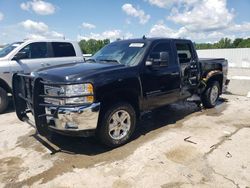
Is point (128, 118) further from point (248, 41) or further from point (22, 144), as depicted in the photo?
point (248, 41)

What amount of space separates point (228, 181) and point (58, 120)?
8.50ft

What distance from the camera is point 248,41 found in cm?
4622

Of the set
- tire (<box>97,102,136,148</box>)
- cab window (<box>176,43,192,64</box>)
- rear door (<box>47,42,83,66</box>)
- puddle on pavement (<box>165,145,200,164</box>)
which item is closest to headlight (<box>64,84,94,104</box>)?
Answer: tire (<box>97,102,136,148</box>)

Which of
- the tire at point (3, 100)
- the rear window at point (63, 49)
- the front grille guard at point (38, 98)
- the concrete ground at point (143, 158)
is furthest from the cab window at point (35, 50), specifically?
the front grille guard at point (38, 98)

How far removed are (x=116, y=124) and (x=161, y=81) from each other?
4.66ft

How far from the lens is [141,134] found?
5.19 meters

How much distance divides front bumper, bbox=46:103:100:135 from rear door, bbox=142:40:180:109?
132 cm

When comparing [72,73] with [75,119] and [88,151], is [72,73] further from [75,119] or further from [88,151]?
[88,151]

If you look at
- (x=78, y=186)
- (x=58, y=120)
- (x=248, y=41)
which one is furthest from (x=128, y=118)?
(x=248, y=41)

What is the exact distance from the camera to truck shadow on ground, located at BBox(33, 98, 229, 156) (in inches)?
176

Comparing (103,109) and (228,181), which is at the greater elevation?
(103,109)

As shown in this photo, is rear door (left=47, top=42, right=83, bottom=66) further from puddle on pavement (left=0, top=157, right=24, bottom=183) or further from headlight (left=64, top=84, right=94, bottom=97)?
headlight (left=64, top=84, right=94, bottom=97)

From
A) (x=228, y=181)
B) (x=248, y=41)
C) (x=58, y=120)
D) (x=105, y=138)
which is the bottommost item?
(x=228, y=181)

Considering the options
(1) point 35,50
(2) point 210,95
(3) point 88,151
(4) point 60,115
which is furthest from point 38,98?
(2) point 210,95
